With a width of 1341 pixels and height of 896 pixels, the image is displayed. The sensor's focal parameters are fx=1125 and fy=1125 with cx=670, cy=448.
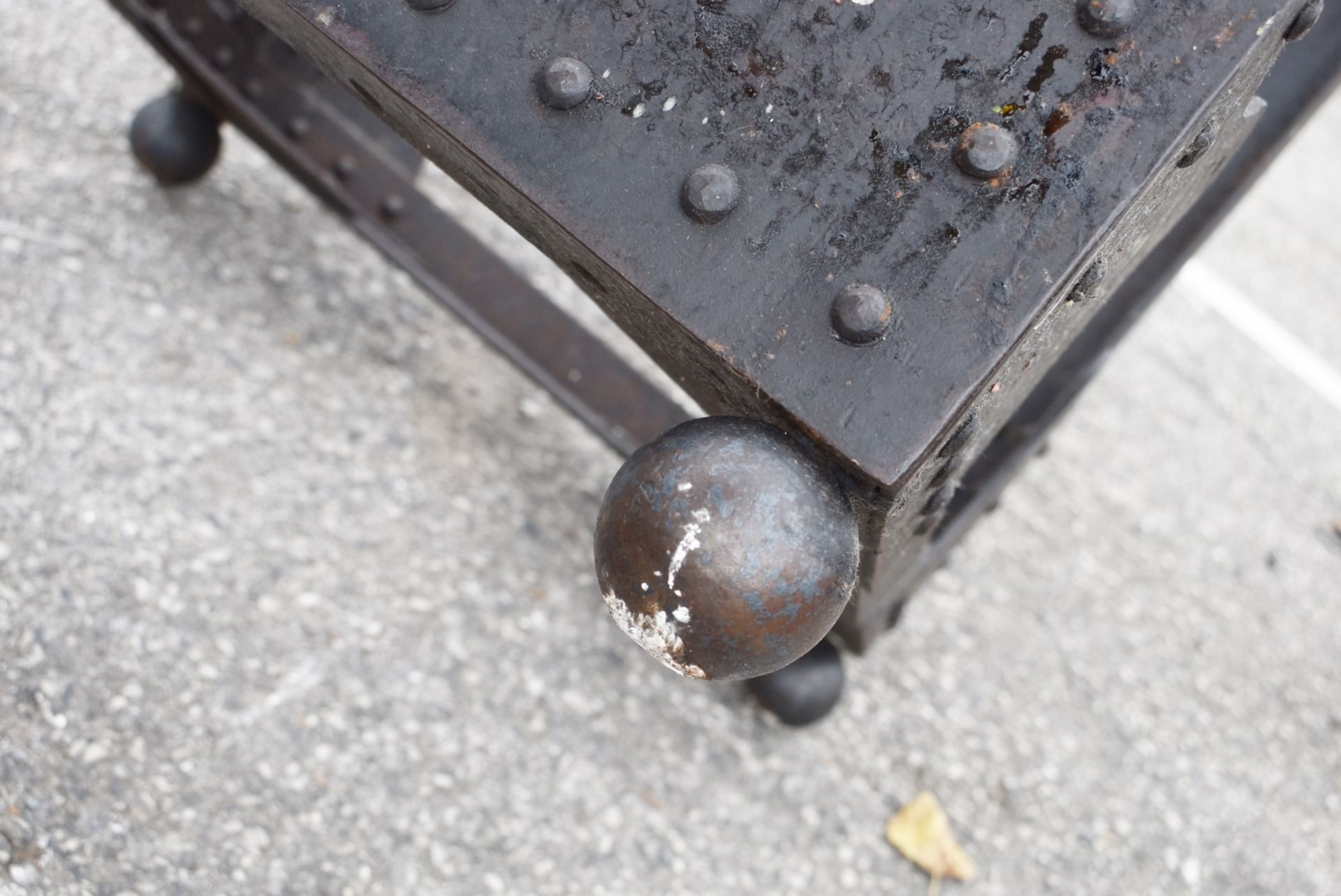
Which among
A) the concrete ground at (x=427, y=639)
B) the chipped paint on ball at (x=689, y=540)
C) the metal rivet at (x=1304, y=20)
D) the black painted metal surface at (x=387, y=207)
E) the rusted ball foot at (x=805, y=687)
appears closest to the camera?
the chipped paint on ball at (x=689, y=540)

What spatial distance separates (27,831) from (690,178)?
46.2 inches

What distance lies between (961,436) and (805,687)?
74 centimetres

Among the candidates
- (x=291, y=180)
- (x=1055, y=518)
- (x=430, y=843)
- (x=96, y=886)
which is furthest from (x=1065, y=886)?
(x=291, y=180)

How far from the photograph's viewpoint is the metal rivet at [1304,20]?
117cm

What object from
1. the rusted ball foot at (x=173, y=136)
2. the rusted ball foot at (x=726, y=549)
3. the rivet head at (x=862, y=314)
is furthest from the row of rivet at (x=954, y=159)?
the rusted ball foot at (x=173, y=136)

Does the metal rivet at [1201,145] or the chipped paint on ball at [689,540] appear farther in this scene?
the metal rivet at [1201,145]

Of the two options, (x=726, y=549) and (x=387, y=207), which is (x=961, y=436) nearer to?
(x=726, y=549)

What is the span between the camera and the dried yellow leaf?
1.83 m

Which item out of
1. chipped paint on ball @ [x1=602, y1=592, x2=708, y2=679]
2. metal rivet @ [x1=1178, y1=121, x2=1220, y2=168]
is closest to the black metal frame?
metal rivet @ [x1=1178, y1=121, x2=1220, y2=168]

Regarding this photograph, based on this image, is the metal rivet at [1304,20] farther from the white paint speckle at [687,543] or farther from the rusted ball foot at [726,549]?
the white paint speckle at [687,543]

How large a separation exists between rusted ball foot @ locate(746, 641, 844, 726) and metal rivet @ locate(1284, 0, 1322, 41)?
1061 mm

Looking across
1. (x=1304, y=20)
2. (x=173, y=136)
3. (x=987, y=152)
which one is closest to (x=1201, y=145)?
(x=1304, y=20)

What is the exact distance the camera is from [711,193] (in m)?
1.17

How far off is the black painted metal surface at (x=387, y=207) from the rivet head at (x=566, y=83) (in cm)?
75
